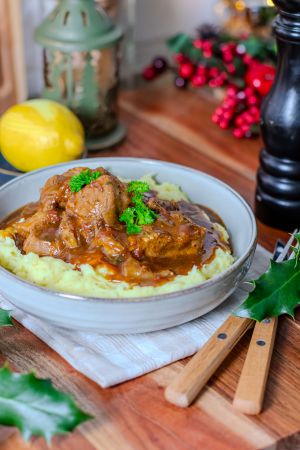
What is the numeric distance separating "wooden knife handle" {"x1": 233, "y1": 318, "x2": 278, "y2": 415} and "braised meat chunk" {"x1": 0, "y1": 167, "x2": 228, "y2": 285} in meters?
0.19

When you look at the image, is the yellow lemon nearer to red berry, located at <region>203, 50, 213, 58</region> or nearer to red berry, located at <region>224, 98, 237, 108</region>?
red berry, located at <region>224, 98, 237, 108</region>

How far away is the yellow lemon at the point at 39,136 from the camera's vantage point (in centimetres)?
192

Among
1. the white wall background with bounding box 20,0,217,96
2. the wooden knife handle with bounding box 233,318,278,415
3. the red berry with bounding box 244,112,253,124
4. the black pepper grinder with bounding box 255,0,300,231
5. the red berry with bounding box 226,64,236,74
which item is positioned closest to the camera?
the wooden knife handle with bounding box 233,318,278,415

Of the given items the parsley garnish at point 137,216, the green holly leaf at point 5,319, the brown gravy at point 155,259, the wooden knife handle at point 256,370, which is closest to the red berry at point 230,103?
the brown gravy at point 155,259

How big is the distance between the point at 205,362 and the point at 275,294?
0.24 metres

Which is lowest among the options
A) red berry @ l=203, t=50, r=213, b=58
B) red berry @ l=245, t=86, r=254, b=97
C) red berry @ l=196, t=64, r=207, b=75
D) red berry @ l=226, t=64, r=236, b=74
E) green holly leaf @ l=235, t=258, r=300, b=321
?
red berry @ l=196, t=64, r=207, b=75

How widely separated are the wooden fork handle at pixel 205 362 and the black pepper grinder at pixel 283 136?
0.51 metres

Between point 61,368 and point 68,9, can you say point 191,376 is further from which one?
point 68,9

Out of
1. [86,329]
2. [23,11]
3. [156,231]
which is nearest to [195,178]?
[156,231]

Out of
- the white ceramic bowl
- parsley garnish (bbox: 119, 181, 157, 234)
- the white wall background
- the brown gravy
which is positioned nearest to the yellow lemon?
the brown gravy

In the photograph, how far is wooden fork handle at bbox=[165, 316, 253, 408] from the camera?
123cm

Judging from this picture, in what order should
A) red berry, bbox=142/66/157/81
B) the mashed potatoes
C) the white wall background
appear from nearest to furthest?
the mashed potatoes < red berry, bbox=142/66/157/81 < the white wall background

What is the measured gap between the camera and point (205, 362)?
1.28 m

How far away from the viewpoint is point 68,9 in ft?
7.07
